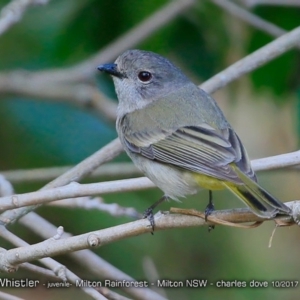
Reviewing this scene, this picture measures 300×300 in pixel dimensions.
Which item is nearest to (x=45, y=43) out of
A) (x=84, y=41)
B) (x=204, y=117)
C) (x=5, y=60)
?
(x=84, y=41)

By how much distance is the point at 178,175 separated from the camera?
3.70 m

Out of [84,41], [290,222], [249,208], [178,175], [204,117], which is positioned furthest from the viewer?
[84,41]

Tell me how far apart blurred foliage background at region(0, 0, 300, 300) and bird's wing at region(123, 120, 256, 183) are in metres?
0.94

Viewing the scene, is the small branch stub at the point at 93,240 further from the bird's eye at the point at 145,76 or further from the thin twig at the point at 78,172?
the bird's eye at the point at 145,76

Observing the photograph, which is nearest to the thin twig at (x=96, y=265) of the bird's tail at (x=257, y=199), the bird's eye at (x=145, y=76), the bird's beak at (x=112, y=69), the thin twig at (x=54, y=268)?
the thin twig at (x=54, y=268)

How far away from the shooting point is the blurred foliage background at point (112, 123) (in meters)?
4.88

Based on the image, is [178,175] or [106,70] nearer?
[178,175]

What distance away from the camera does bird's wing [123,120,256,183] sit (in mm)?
3432

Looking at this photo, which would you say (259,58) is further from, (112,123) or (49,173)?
(112,123)

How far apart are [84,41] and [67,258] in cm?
166

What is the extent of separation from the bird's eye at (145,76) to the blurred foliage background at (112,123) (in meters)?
0.58

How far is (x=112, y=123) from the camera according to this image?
554 centimetres

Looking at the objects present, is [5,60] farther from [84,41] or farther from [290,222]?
[290,222]

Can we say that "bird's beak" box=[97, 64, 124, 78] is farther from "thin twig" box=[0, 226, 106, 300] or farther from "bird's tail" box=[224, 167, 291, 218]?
"thin twig" box=[0, 226, 106, 300]
